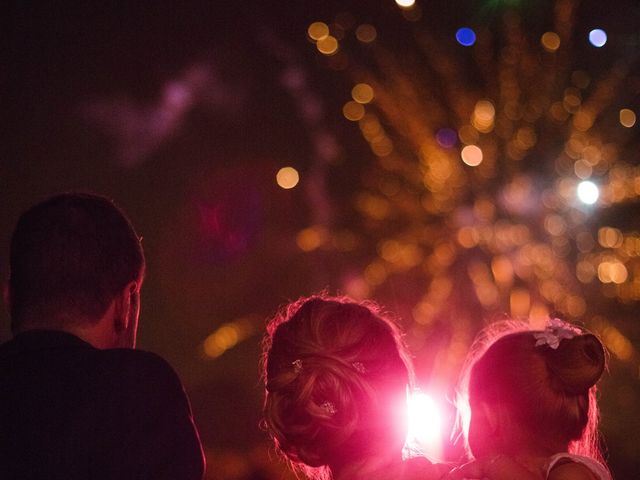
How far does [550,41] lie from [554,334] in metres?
5.36

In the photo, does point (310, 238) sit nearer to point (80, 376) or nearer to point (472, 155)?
point (472, 155)

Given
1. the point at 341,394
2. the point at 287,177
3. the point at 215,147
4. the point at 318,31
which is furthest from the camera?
the point at 287,177

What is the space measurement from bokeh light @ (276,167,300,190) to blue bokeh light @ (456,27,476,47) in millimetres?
A: 1883

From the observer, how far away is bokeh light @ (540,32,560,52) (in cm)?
681

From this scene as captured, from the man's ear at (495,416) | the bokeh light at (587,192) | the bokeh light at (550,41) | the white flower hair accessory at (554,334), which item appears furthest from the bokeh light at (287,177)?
the man's ear at (495,416)

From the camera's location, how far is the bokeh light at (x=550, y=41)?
6.81 metres

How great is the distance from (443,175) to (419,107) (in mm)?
706

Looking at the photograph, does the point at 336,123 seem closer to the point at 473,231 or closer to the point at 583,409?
the point at 473,231

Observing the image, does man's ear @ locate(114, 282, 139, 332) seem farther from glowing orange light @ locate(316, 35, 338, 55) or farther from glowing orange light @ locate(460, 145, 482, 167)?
glowing orange light @ locate(460, 145, 482, 167)

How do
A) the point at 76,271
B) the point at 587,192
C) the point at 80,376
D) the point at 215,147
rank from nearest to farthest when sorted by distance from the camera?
the point at 80,376 → the point at 76,271 → the point at 215,147 → the point at 587,192

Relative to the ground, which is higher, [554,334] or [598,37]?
[598,37]

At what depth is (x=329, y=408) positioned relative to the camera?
185 cm

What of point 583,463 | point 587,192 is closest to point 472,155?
point 587,192

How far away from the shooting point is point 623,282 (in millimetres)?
7199
